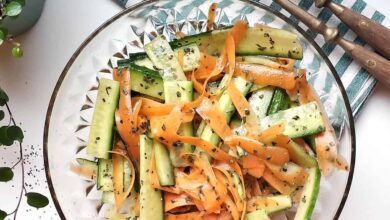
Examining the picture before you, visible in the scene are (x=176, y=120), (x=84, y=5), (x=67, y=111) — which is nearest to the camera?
(x=176, y=120)

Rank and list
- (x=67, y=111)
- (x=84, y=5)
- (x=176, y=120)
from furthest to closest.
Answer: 1. (x=84, y=5)
2. (x=67, y=111)
3. (x=176, y=120)

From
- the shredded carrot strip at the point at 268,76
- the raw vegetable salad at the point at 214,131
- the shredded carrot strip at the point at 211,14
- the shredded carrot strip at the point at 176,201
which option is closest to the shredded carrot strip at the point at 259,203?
the raw vegetable salad at the point at 214,131

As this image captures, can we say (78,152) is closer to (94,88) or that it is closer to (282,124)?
(94,88)

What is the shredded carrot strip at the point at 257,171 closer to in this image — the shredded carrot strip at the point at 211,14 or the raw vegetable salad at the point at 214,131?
the raw vegetable salad at the point at 214,131

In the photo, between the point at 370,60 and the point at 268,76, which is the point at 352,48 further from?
the point at 268,76

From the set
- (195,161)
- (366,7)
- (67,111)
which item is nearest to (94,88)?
(67,111)

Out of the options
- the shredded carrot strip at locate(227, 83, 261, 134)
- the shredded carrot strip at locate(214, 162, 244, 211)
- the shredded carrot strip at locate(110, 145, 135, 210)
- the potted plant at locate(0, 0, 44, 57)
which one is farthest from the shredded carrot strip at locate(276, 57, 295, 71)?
the potted plant at locate(0, 0, 44, 57)

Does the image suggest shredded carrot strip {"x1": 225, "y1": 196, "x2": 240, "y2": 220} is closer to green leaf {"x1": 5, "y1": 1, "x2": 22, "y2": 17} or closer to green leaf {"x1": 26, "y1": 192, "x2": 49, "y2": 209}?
green leaf {"x1": 26, "y1": 192, "x2": 49, "y2": 209}

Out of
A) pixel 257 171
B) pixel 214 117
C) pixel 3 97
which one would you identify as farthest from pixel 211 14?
pixel 3 97
